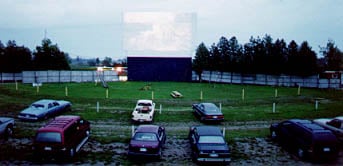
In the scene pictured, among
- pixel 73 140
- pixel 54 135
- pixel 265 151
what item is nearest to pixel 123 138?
pixel 73 140

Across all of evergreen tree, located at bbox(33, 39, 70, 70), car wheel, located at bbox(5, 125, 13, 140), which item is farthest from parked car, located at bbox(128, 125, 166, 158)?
evergreen tree, located at bbox(33, 39, 70, 70)

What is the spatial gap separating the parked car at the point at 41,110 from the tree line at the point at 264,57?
36078 mm

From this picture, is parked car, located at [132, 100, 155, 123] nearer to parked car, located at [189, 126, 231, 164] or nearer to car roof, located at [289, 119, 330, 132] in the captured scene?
parked car, located at [189, 126, 231, 164]

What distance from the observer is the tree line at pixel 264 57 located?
50.8 m

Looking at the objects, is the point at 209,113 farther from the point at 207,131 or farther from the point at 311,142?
the point at 311,142

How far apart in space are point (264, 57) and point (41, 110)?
3884 centimetres

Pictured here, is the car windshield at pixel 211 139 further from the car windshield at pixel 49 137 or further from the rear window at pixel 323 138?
the car windshield at pixel 49 137

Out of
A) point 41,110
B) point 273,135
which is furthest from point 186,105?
point 41,110

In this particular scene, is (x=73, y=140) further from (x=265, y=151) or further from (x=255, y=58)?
(x=255, y=58)

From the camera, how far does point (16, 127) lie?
2216 centimetres

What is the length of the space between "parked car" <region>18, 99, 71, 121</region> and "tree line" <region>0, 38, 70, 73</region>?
31.1 m

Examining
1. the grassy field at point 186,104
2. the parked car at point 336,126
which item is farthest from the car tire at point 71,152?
the parked car at point 336,126

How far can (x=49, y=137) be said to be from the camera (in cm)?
1548

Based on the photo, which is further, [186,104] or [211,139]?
[186,104]
